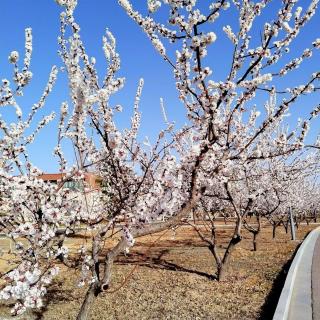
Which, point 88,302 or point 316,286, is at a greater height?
point 88,302

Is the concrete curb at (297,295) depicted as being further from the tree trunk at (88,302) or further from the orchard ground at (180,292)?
the tree trunk at (88,302)

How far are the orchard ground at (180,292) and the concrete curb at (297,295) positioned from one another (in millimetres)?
405

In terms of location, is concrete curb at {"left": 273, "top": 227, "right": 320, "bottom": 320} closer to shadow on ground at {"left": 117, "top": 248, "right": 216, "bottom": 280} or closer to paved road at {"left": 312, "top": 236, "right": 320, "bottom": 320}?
paved road at {"left": 312, "top": 236, "right": 320, "bottom": 320}

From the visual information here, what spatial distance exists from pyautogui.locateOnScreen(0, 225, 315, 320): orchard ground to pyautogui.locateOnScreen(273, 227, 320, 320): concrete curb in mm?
405

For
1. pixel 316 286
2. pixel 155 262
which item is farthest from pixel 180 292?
pixel 155 262

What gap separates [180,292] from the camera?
1116 centimetres

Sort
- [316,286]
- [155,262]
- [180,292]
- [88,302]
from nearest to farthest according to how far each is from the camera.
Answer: [88,302] → [316,286] → [180,292] → [155,262]

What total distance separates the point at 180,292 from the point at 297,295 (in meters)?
3.01

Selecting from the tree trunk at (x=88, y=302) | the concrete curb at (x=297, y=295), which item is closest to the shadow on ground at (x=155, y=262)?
the concrete curb at (x=297, y=295)

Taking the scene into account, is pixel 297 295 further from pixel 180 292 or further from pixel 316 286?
pixel 180 292

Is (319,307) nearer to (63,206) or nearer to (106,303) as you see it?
(106,303)

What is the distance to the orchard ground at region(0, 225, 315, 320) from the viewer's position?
9.45m

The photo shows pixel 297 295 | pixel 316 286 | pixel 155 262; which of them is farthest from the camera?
pixel 155 262

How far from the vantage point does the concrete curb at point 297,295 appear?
8.17 m
